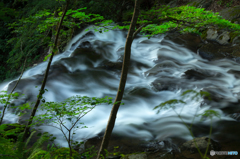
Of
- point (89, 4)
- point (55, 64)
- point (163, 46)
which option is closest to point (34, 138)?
point (55, 64)

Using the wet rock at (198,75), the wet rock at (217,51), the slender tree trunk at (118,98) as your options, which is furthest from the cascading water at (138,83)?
the slender tree trunk at (118,98)

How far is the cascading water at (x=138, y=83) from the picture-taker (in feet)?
17.9

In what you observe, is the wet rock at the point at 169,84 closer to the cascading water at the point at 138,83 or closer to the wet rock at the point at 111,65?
the cascading water at the point at 138,83

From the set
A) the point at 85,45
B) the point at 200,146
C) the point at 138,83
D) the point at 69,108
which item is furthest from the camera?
the point at 85,45

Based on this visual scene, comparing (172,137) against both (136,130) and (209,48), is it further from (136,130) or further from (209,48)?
(209,48)

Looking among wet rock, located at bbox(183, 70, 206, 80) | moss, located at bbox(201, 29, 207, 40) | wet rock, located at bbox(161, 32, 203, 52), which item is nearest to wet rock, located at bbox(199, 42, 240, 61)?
wet rock, located at bbox(161, 32, 203, 52)

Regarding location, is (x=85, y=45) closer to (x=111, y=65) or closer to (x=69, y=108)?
(x=111, y=65)

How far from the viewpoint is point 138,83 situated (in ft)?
26.5

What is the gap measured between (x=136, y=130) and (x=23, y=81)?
5115mm

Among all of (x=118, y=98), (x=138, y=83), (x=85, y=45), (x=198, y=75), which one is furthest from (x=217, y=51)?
(x=118, y=98)

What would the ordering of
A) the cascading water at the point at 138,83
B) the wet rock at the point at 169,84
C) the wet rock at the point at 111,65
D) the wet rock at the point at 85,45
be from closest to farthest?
1. the cascading water at the point at 138,83
2. the wet rock at the point at 169,84
3. the wet rock at the point at 111,65
4. the wet rock at the point at 85,45

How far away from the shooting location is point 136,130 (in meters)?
5.23

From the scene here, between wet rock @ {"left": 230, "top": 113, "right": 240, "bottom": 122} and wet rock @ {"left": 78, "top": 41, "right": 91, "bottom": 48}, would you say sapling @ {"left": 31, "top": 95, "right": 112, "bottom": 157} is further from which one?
wet rock @ {"left": 78, "top": 41, "right": 91, "bottom": 48}

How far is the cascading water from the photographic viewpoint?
5469mm
